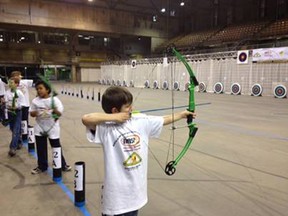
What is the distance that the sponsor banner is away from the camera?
13.3 meters

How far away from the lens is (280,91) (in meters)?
14.0

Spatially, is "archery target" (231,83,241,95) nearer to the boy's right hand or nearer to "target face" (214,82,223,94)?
"target face" (214,82,223,94)

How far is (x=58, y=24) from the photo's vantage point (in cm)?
2367

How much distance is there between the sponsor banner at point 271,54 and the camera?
43.8 ft

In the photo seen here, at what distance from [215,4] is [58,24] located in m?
15.4

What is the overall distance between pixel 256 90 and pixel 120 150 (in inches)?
607

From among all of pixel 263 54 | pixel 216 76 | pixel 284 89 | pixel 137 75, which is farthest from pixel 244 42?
pixel 137 75

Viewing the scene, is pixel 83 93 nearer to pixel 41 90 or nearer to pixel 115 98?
pixel 41 90

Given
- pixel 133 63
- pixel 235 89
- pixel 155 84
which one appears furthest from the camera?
pixel 133 63

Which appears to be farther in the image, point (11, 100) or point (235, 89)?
point (235, 89)

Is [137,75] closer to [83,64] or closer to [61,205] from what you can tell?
[83,64]

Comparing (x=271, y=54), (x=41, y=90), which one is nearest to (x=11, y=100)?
(x=41, y=90)

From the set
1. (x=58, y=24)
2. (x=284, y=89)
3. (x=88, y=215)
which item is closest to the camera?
(x=88, y=215)

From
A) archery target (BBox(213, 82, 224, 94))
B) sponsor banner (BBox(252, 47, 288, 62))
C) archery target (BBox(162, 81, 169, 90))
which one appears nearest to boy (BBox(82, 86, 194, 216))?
sponsor banner (BBox(252, 47, 288, 62))
